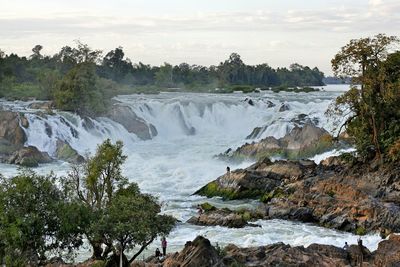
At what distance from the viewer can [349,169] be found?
1187 inches

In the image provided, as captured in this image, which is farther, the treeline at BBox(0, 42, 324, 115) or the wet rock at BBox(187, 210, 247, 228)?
the treeline at BBox(0, 42, 324, 115)

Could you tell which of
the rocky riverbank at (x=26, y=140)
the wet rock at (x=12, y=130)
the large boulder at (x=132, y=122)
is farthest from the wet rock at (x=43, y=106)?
the wet rock at (x=12, y=130)

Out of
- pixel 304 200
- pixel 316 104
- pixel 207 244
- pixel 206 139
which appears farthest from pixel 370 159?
pixel 316 104

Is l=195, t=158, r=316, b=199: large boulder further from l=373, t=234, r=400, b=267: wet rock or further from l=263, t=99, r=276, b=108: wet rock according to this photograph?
l=263, t=99, r=276, b=108: wet rock

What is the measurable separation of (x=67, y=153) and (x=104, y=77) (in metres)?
69.5

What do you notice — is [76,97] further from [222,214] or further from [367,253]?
[367,253]

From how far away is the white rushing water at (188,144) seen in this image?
2417 centimetres

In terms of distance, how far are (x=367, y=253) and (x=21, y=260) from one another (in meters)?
10.2

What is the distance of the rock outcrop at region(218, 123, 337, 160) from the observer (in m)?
39.8

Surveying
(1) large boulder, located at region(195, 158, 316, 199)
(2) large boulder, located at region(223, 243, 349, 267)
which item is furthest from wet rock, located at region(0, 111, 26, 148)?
(2) large boulder, located at region(223, 243, 349, 267)

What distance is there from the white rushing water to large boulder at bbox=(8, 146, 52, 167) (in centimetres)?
81

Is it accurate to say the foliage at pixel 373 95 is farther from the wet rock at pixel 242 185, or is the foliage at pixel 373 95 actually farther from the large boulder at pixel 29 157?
the large boulder at pixel 29 157

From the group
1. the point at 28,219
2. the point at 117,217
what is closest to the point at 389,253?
the point at 117,217

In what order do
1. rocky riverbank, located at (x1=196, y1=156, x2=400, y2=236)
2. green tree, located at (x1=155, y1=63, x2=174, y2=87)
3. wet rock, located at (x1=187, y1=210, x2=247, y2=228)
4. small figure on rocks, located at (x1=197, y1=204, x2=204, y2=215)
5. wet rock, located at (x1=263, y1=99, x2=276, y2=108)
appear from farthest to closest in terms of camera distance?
green tree, located at (x1=155, y1=63, x2=174, y2=87)
wet rock, located at (x1=263, y1=99, x2=276, y2=108)
small figure on rocks, located at (x1=197, y1=204, x2=204, y2=215)
wet rock, located at (x1=187, y1=210, x2=247, y2=228)
rocky riverbank, located at (x1=196, y1=156, x2=400, y2=236)
